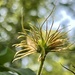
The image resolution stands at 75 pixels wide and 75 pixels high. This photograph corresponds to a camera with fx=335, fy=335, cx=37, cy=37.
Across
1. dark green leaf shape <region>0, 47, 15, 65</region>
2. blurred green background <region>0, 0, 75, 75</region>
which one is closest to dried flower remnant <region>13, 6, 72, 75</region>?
dark green leaf shape <region>0, 47, 15, 65</region>

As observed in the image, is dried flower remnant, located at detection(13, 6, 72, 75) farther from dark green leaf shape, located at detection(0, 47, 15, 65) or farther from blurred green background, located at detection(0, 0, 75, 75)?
blurred green background, located at detection(0, 0, 75, 75)

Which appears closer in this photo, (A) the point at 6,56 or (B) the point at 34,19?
(A) the point at 6,56

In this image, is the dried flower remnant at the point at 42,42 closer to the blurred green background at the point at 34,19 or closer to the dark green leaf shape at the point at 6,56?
the dark green leaf shape at the point at 6,56

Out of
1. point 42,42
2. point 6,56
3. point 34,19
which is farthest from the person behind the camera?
point 34,19

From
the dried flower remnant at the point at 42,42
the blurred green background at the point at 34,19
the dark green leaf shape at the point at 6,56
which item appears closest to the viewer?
the dried flower remnant at the point at 42,42

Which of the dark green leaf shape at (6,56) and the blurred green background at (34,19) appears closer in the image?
the dark green leaf shape at (6,56)

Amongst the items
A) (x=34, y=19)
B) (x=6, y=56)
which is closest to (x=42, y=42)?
(x=6, y=56)

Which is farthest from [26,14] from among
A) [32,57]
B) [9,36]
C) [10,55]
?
[10,55]

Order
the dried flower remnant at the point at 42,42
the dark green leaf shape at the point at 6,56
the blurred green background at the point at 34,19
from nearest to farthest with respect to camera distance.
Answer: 1. the dried flower remnant at the point at 42,42
2. the dark green leaf shape at the point at 6,56
3. the blurred green background at the point at 34,19

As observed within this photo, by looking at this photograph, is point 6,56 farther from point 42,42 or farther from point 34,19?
point 34,19

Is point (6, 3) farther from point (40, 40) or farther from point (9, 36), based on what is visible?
point (40, 40)

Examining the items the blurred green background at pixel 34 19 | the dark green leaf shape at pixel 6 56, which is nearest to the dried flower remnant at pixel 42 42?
the dark green leaf shape at pixel 6 56

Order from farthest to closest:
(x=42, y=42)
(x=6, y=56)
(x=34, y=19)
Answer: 1. (x=34, y=19)
2. (x=6, y=56)
3. (x=42, y=42)
